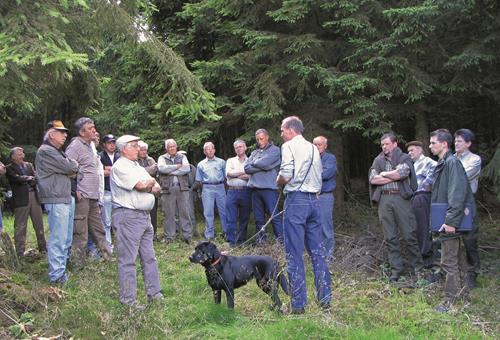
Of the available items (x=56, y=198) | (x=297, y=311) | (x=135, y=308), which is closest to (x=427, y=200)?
(x=297, y=311)

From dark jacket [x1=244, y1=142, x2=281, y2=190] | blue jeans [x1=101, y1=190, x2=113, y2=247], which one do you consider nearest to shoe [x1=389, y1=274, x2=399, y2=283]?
dark jacket [x1=244, y1=142, x2=281, y2=190]

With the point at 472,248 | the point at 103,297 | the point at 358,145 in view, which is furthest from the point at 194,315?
the point at 358,145

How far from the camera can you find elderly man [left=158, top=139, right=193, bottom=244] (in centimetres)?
973

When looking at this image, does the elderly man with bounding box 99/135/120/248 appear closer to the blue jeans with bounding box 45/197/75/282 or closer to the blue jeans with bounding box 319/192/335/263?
the blue jeans with bounding box 45/197/75/282

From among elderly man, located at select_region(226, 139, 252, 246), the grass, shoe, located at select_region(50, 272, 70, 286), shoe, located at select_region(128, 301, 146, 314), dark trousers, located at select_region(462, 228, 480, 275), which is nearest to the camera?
the grass

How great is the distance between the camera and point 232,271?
18.4 feet

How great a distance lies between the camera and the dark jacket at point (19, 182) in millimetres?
8570

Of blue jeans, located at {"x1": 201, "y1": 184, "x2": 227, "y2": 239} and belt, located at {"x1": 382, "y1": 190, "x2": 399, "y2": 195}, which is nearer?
belt, located at {"x1": 382, "y1": 190, "x2": 399, "y2": 195}

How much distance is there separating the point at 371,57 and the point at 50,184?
6199 mm

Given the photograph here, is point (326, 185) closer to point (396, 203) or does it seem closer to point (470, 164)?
point (396, 203)

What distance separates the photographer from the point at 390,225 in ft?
24.7

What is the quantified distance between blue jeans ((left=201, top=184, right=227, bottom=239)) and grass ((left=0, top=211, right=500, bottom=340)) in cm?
320

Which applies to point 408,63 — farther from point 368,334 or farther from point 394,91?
point 368,334

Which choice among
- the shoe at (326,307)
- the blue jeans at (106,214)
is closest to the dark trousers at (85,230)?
the blue jeans at (106,214)
